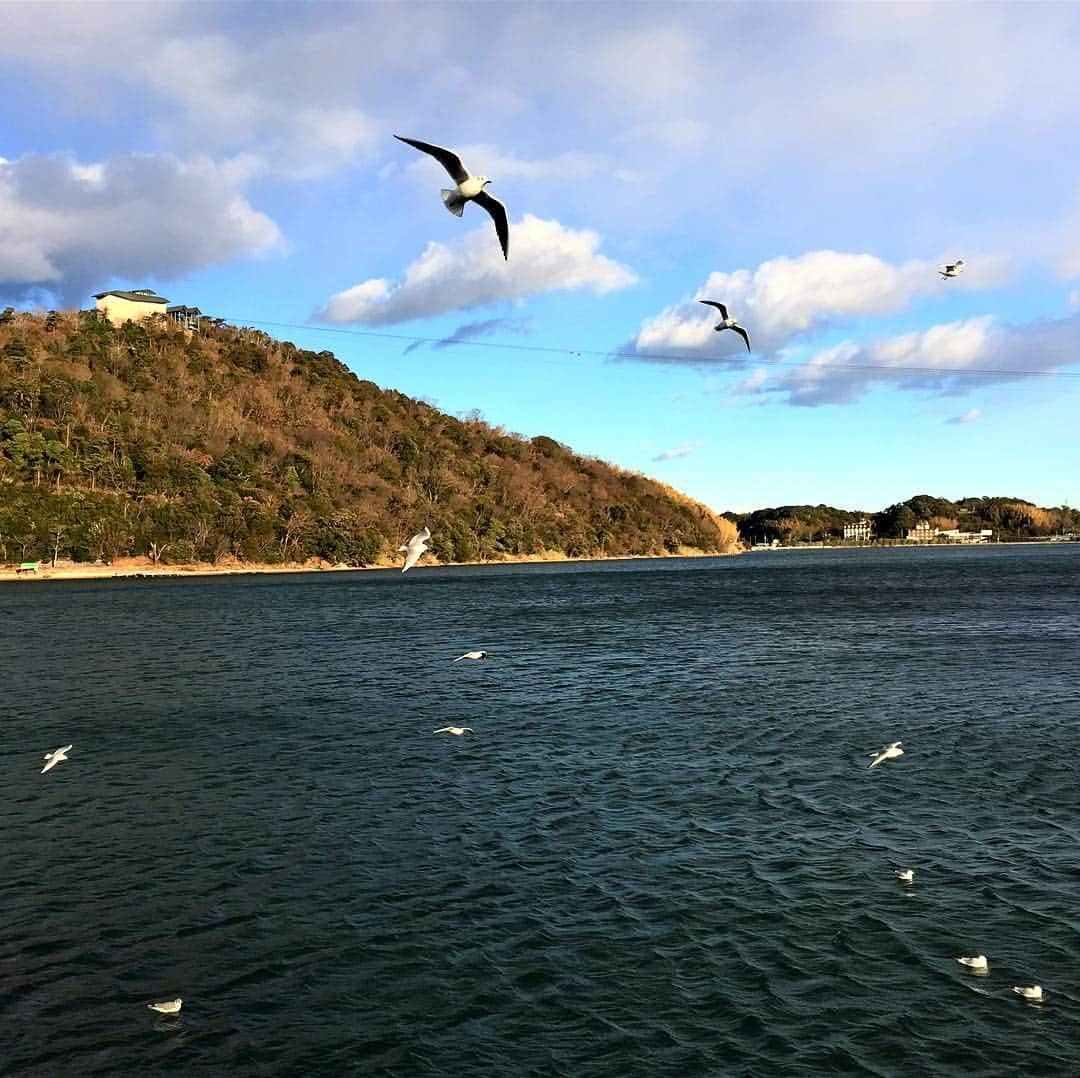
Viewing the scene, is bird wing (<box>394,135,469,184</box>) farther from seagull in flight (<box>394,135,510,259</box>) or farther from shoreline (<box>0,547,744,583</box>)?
shoreline (<box>0,547,744,583</box>)

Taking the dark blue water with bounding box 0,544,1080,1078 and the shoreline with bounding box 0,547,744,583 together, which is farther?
the shoreline with bounding box 0,547,744,583

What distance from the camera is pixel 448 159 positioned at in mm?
16469

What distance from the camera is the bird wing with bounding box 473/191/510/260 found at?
16.3 m

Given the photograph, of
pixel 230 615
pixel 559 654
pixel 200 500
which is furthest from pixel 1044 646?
pixel 200 500

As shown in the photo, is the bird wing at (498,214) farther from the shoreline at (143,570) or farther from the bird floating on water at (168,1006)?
the shoreline at (143,570)

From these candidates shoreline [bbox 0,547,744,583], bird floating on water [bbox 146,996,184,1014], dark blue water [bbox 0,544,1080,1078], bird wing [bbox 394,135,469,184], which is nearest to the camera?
dark blue water [bbox 0,544,1080,1078]

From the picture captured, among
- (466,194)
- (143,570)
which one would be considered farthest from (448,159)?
(143,570)

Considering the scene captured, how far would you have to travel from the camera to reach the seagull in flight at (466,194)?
16250 mm

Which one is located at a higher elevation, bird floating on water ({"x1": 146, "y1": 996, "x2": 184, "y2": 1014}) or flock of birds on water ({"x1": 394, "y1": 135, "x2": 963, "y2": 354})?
flock of birds on water ({"x1": 394, "y1": 135, "x2": 963, "y2": 354})

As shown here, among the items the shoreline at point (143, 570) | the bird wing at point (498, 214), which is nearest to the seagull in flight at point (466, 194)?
the bird wing at point (498, 214)

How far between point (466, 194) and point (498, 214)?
0.97 metres

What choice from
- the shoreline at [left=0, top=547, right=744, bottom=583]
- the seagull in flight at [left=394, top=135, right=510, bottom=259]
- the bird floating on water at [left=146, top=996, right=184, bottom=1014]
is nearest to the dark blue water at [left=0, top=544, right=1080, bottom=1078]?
the bird floating on water at [left=146, top=996, right=184, bottom=1014]

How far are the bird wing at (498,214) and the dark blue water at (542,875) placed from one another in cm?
1141

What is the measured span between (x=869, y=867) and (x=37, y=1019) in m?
13.7
